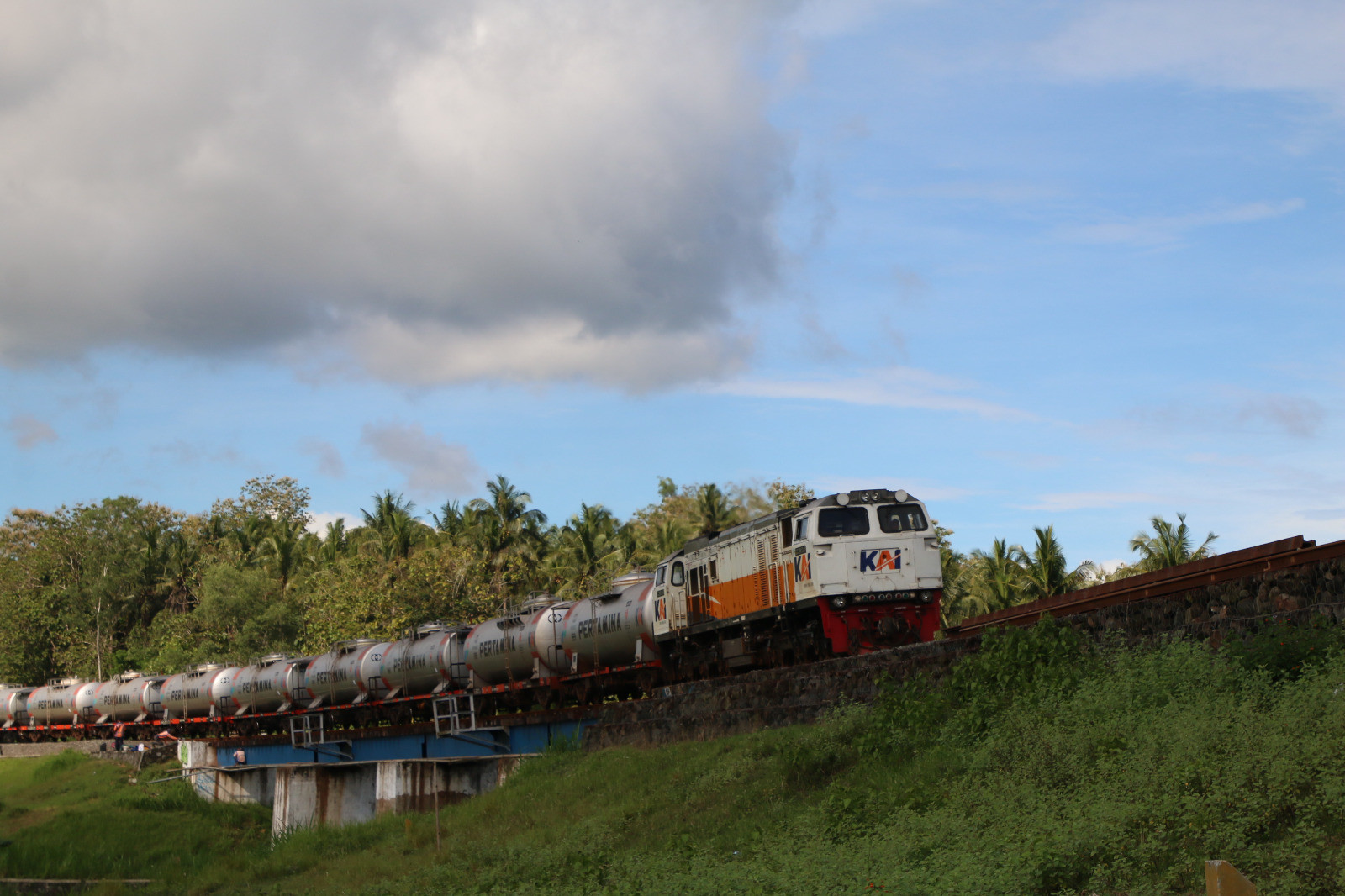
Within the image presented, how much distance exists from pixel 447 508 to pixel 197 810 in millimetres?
34280

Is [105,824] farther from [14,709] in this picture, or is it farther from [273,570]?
[273,570]

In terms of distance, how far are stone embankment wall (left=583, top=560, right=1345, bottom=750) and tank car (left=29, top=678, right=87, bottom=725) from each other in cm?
4802

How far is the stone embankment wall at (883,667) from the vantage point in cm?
1490

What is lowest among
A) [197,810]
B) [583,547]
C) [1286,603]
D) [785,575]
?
[197,810]

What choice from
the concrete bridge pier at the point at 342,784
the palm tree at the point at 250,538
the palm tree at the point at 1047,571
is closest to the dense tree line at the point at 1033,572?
the palm tree at the point at 1047,571

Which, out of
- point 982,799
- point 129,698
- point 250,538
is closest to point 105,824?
point 129,698

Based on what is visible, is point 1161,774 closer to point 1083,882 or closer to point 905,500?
point 1083,882

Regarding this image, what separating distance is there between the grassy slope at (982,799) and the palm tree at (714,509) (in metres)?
39.5

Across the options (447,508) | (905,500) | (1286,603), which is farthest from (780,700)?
(447,508)

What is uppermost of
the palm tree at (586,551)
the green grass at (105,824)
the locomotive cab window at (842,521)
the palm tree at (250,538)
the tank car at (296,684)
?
the palm tree at (250,538)

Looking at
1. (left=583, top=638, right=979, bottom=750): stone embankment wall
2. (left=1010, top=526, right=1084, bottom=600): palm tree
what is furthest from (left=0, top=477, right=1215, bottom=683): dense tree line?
(left=583, top=638, right=979, bottom=750): stone embankment wall

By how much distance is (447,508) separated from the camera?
7825 cm

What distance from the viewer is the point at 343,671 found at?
151 feet

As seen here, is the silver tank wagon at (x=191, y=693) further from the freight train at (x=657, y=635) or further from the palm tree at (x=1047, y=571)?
the palm tree at (x=1047, y=571)
